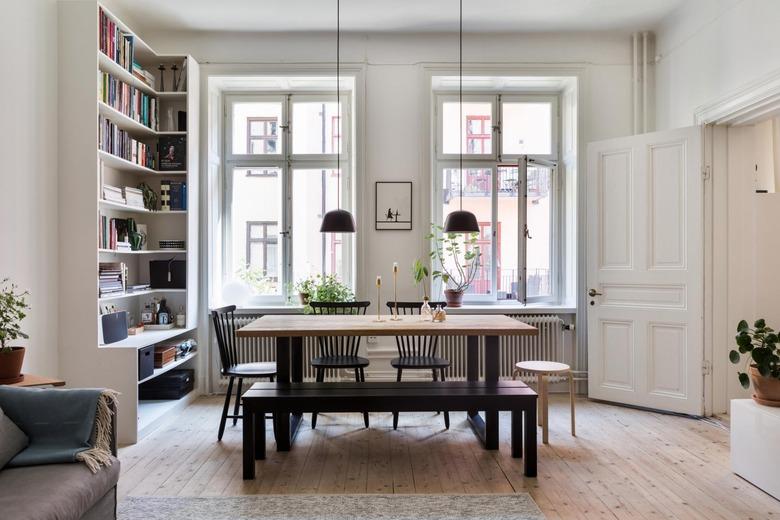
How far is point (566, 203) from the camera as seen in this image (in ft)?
17.2

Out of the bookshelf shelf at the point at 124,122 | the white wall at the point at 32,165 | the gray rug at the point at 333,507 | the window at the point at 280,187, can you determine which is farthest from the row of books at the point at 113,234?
the gray rug at the point at 333,507

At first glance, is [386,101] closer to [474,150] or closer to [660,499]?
[474,150]

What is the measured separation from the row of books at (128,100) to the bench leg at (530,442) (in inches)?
137

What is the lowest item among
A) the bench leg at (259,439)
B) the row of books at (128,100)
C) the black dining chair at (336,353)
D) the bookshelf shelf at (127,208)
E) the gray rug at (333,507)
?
the gray rug at (333,507)

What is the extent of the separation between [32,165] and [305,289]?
90.7 inches

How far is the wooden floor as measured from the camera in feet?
9.21

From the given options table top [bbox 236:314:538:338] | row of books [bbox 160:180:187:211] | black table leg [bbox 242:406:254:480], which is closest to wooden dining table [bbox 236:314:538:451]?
table top [bbox 236:314:538:338]

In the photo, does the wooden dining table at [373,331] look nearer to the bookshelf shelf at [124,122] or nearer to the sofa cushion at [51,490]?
the sofa cushion at [51,490]

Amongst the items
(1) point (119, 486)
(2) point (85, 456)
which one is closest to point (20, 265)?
(1) point (119, 486)

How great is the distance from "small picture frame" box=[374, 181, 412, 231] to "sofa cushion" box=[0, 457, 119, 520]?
3.17 m

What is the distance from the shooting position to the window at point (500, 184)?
5.21 meters

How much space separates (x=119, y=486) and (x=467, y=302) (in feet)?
10.7

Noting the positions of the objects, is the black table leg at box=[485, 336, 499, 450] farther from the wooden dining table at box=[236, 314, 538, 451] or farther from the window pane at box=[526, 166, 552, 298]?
the window pane at box=[526, 166, 552, 298]

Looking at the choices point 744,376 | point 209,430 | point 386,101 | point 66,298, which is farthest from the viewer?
point 386,101
